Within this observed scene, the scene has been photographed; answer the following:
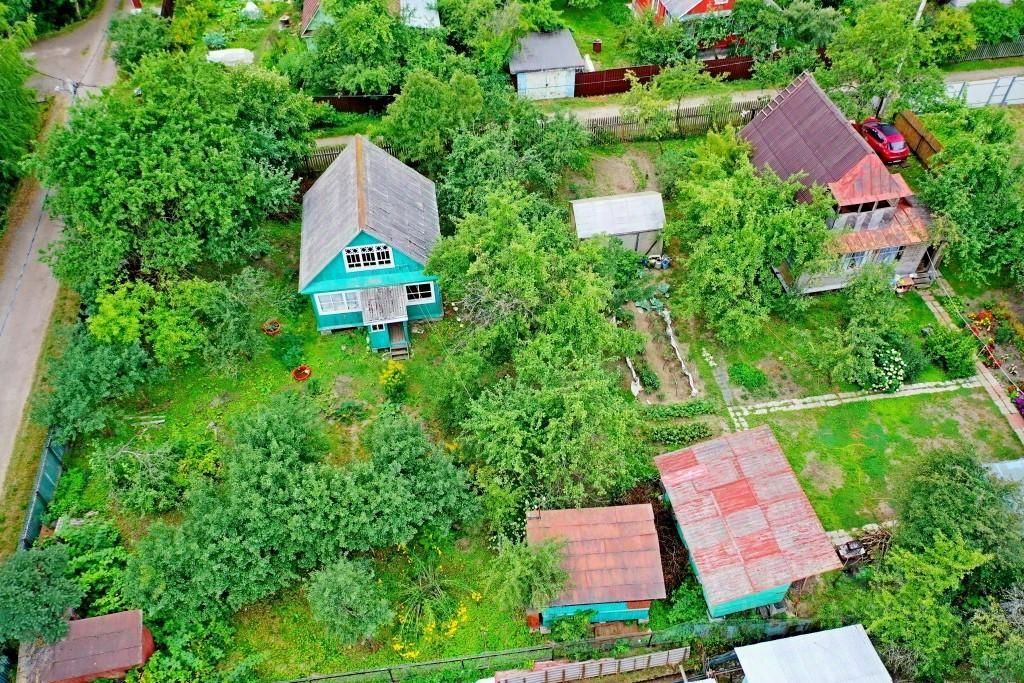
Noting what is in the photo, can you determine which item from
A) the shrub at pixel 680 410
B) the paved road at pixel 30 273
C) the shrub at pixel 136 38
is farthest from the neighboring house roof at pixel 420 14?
the shrub at pixel 680 410

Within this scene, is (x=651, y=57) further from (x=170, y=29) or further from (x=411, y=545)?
(x=411, y=545)

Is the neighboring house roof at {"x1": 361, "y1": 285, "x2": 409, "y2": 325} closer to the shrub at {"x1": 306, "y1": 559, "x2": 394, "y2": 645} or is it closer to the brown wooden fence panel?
the shrub at {"x1": 306, "y1": 559, "x2": 394, "y2": 645}

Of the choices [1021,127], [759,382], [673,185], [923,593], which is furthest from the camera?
[1021,127]

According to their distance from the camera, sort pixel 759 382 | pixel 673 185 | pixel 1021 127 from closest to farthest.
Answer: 1. pixel 759 382
2. pixel 673 185
3. pixel 1021 127

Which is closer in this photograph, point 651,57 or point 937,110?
point 937,110

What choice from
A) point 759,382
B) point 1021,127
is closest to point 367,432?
point 759,382

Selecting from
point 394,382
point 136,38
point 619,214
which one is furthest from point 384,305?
point 136,38
